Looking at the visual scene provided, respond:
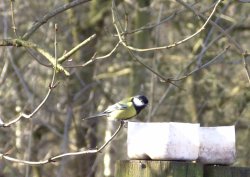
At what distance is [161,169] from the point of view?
2326mm

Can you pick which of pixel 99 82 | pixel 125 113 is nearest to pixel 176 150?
pixel 125 113

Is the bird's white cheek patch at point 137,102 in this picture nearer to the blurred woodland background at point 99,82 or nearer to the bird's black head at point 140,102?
the bird's black head at point 140,102

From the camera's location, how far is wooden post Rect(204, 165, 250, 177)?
243 centimetres

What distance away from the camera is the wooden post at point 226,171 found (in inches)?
95.7

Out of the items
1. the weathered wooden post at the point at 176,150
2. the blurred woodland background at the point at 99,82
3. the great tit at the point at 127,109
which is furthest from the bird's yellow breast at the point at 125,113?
the weathered wooden post at the point at 176,150

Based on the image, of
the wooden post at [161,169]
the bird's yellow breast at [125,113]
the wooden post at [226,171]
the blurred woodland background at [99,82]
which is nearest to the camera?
the wooden post at [161,169]

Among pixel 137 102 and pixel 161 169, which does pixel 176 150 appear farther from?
pixel 137 102

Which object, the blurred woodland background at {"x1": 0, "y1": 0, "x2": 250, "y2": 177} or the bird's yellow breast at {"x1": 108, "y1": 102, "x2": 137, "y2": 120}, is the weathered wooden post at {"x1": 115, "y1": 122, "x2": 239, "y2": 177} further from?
the blurred woodland background at {"x1": 0, "y1": 0, "x2": 250, "y2": 177}

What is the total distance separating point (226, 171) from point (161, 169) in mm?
284

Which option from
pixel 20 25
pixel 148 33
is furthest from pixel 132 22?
pixel 20 25

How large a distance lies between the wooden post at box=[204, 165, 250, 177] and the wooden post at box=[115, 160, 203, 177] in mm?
88

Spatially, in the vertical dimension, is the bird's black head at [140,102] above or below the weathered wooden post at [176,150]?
above

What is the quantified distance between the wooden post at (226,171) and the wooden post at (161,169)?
0.29 feet

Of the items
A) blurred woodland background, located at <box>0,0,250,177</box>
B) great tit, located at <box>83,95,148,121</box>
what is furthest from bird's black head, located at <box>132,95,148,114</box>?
blurred woodland background, located at <box>0,0,250,177</box>
